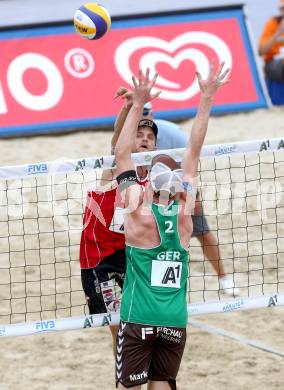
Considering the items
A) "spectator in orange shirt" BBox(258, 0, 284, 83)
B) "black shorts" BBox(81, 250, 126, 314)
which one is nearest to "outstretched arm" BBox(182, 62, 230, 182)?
"black shorts" BBox(81, 250, 126, 314)

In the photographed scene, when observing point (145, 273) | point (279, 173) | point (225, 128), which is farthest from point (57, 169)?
point (225, 128)

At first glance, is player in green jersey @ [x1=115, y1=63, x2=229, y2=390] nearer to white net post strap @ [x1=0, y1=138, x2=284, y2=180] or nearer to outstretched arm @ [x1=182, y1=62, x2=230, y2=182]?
outstretched arm @ [x1=182, y1=62, x2=230, y2=182]

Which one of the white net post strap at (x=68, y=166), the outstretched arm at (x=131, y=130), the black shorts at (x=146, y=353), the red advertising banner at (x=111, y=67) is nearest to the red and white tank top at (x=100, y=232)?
the white net post strap at (x=68, y=166)

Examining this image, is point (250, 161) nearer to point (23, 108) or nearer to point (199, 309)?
point (23, 108)

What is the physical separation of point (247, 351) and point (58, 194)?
11.5 feet

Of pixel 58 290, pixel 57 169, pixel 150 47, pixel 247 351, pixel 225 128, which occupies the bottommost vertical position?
pixel 247 351

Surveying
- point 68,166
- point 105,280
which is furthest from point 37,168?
point 105,280

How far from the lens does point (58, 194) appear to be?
32.2 ft

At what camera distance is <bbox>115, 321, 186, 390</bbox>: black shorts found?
5.03 m

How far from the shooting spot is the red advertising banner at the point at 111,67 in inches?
498

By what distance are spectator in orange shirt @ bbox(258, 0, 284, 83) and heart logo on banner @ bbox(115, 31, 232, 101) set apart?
2.01 feet

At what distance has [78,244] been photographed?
8984 millimetres

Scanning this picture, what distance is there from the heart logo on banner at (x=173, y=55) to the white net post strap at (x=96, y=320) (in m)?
7.09

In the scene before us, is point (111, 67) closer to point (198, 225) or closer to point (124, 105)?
point (198, 225)
